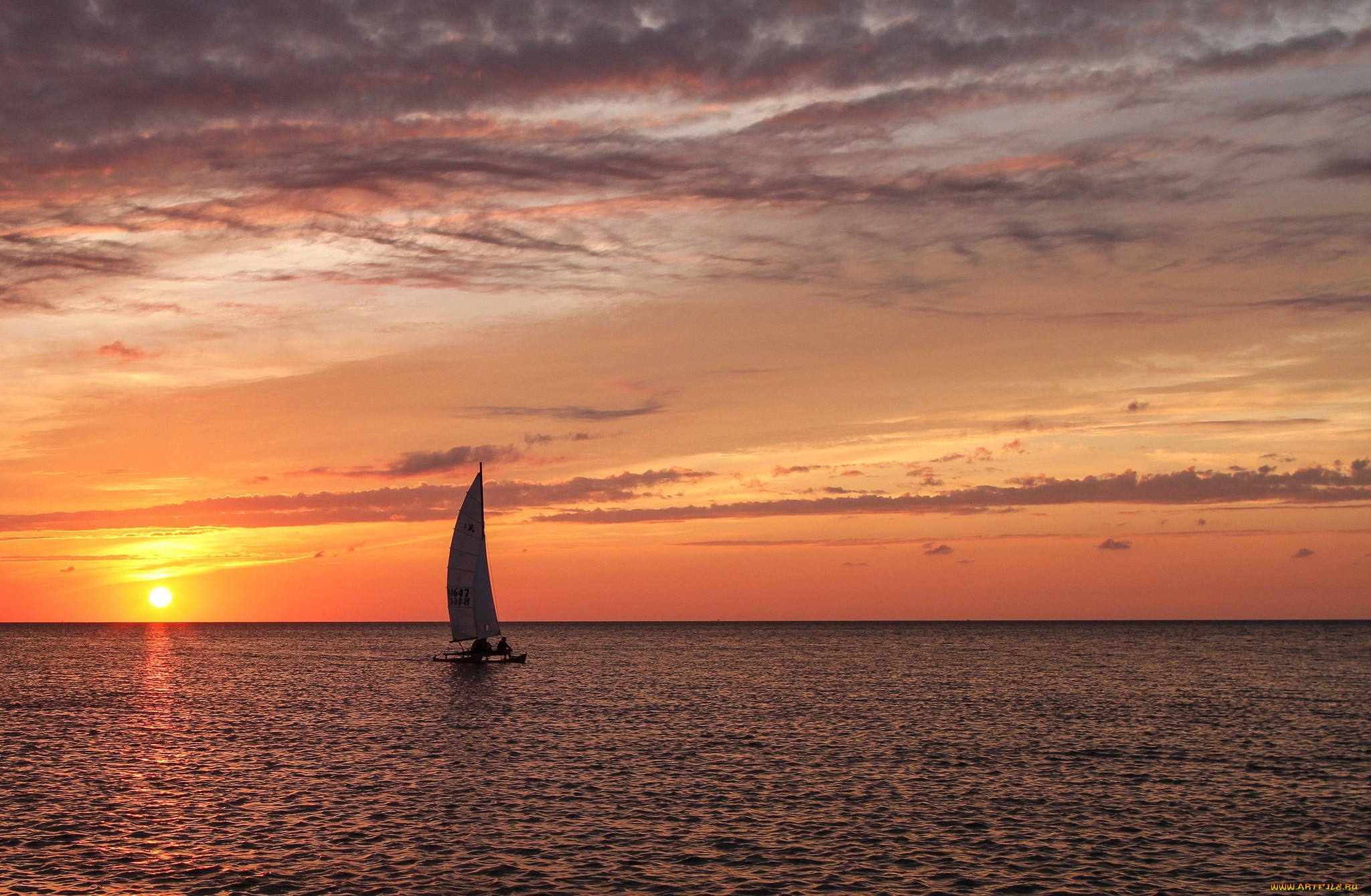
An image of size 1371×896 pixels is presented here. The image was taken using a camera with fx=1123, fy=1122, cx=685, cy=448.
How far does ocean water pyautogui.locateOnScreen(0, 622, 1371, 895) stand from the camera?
36125 millimetres

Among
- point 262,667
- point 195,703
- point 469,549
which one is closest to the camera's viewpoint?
point 195,703

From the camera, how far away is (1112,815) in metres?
44.9

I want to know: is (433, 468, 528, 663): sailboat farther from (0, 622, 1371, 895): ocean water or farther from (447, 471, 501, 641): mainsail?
(0, 622, 1371, 895): ocean water

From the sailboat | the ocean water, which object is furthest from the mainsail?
the ocean water

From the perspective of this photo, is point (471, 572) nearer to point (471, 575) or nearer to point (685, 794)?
point (471, 575)

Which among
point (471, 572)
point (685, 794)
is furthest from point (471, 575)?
point (685, 794)

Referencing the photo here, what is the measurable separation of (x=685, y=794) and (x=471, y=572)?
7098 cm

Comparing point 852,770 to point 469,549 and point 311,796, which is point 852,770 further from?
point 469,549

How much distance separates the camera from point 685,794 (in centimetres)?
4953

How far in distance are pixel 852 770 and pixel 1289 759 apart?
959 inches

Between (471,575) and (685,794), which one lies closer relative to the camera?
(685,794)

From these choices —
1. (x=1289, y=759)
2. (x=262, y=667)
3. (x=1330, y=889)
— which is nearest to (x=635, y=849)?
(x=1330, y=889)

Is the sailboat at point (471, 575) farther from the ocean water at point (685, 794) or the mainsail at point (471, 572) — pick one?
the ocean water at point (685, 794)

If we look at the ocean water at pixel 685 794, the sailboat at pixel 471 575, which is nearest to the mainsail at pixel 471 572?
the sailboat at pixel 471 575
